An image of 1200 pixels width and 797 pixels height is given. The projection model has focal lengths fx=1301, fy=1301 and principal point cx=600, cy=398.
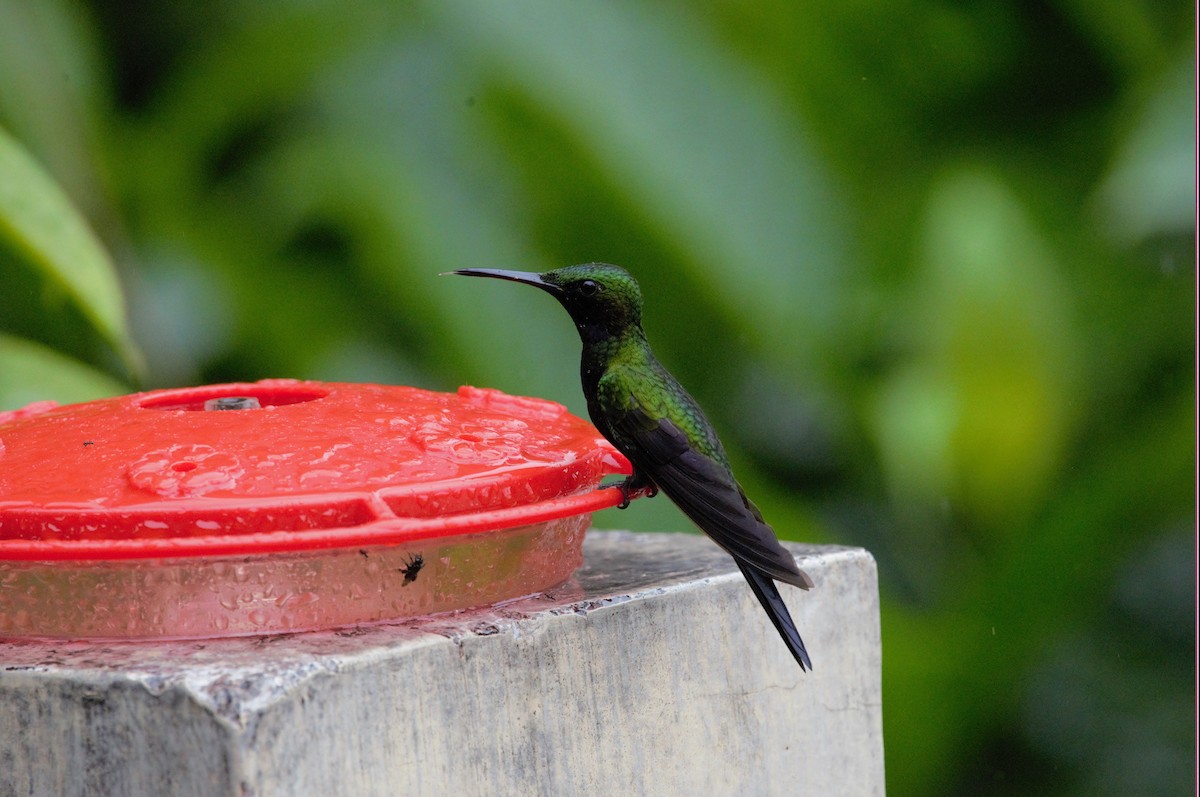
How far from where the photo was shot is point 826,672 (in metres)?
1.60

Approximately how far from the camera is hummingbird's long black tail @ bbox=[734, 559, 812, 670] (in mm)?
1298

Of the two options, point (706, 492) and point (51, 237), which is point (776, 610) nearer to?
point (706, 492)

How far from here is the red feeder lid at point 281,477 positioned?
1.11 meters

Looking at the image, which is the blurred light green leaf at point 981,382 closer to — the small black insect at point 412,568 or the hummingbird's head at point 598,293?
the hummingbird's head at point 598,293

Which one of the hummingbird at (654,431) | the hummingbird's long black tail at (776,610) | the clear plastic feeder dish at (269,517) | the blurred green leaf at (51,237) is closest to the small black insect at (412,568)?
the clear plastic feeder dish at (269,517)

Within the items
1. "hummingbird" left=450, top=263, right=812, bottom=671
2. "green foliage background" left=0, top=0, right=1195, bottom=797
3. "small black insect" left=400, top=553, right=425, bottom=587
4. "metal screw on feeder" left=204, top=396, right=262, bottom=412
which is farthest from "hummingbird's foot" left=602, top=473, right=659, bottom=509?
"green foliage background" left=0, top=0, right=1195, bottom=797

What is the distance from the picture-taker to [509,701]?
1212mm

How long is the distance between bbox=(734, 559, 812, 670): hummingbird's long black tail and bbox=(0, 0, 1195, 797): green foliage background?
3.90 ft

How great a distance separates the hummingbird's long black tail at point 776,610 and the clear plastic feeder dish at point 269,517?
6.7 inches

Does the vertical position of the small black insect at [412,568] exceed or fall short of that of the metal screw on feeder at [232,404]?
it falls short

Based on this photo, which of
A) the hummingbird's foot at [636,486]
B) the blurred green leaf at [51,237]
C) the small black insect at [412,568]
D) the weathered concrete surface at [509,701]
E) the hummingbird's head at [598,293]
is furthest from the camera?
the blurred green leaf at [51,237]

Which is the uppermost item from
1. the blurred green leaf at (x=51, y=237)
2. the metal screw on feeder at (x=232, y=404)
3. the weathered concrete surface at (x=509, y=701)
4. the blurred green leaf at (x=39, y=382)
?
the blurred green leaf at (x=51, y=237)

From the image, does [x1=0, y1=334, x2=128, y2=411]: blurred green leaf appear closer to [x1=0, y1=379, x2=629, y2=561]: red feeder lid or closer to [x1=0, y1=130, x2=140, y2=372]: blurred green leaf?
[x1=0, y1=130, x2=140, y2=372]: blurred green leaf

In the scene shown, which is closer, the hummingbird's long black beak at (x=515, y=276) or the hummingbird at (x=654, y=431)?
the hummingbird at (x=654, y=431)
